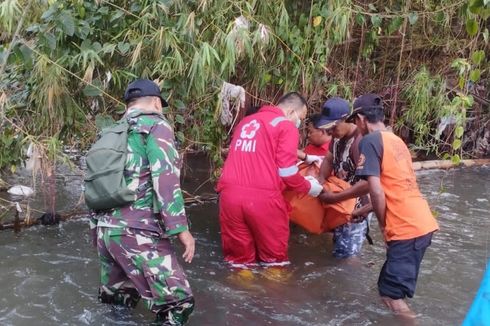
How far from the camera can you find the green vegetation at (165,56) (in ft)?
17.1

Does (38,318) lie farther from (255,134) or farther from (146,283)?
(255,134)

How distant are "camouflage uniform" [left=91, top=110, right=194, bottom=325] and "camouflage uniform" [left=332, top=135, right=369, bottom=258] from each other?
2.29 metres

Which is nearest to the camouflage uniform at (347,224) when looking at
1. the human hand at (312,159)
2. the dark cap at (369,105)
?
the human hand at (312,159)

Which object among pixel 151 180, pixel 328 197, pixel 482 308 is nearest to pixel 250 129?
pixel 328 197

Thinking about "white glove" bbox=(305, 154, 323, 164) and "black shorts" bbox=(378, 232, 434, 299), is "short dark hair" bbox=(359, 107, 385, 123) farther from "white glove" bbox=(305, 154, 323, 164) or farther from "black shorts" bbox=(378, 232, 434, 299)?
"white glove" bbox=(305, 154, 323, 164)

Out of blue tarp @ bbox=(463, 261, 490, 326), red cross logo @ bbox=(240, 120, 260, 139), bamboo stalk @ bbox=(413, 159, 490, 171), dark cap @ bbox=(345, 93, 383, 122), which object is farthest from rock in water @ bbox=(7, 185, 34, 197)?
bamboo stalk @ bbox=(413, 159, 490, 171)

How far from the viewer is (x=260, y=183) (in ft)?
16.8

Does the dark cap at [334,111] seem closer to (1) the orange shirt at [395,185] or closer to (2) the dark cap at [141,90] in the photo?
(1) the orange shirt at [395,185]

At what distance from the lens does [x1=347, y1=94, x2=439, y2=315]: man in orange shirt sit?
4207 mm

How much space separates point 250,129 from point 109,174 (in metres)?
1.81

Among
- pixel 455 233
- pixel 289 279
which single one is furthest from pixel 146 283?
pixel 455 233

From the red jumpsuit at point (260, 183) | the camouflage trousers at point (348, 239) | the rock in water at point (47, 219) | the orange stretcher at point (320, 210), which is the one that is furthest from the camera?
the rock in water at point (47, 219)

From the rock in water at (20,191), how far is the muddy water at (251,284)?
838 millimetres

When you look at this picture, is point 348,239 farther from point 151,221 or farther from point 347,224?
point 151,221
